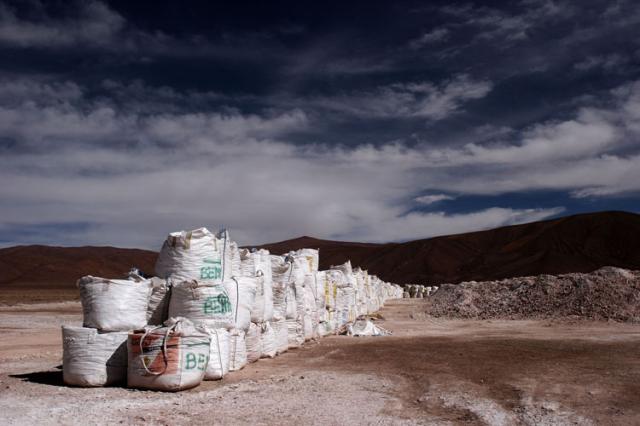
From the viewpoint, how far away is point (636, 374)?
558 cm

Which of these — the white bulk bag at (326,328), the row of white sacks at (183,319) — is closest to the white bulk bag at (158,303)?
the row of white sacks at (183,319)

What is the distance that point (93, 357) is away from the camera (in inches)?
195

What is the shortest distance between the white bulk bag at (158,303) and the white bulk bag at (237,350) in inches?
27.9

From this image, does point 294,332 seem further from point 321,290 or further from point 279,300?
point 321,290

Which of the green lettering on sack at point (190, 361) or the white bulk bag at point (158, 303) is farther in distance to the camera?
the white bulk bag at point (158, 303)

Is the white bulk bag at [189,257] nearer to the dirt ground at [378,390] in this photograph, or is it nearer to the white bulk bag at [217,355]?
the white bulk bag at [217,355]

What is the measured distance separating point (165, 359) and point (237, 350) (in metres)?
1.26

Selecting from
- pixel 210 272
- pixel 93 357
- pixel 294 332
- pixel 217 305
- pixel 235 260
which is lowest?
pixel 294 332

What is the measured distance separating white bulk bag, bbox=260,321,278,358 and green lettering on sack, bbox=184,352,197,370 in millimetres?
1984

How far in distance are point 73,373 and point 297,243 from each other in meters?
83.6

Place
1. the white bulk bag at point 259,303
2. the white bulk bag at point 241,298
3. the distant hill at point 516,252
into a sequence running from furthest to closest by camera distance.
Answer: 1. the distant hill at point 516,252
2. the white bulk bag at point 259,303
3. the white bulk bag at point 241,298

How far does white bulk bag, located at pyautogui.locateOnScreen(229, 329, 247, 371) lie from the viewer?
582cm

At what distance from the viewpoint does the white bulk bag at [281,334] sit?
7.26 meters

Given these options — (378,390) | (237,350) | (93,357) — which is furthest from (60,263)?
(378,390)
